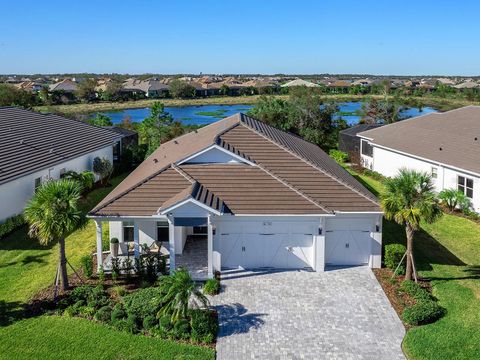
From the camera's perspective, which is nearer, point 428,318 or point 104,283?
point 428,318

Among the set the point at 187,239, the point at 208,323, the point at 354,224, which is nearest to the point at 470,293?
the point at 354,224

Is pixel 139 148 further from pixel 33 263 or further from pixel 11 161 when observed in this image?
pixel 33 263

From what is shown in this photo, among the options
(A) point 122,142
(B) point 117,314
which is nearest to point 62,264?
(B) point 117,314

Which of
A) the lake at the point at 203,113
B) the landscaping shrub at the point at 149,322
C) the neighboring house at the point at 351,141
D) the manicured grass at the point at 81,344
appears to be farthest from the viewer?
the lake at the point at 203,113

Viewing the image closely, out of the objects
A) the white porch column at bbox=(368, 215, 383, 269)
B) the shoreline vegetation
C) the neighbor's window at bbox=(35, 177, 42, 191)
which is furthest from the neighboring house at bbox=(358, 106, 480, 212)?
the shoreline vegetation

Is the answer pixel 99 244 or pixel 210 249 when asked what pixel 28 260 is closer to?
pixel 99 244

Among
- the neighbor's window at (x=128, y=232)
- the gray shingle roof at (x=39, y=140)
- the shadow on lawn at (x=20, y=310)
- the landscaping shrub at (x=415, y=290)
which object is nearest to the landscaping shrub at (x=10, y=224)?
the gray shingle roof at (x=39, y=140)

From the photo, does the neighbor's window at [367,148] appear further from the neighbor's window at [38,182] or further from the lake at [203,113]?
the neighbor's window at [38,182]

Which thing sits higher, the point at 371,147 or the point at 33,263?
the point at 371,147
